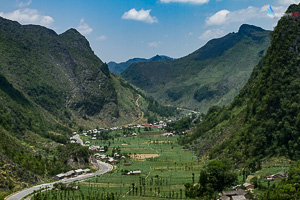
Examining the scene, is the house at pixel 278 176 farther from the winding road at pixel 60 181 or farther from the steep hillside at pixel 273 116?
the winding road at pixel 60 181

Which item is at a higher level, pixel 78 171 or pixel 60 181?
pixel 78 171

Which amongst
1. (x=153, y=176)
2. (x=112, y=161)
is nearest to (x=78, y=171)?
(x=153, y=176)

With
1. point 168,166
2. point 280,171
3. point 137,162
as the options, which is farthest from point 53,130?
point 280,171

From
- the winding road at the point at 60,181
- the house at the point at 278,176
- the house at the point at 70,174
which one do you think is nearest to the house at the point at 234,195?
the house at the point at 278,176

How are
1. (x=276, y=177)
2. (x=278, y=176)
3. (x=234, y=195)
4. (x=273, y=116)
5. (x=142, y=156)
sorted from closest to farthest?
(x=234, y=195) → (x=278, y=176) → (x=276, y=177) → (x=273, y=116) → (x=142, y=156)

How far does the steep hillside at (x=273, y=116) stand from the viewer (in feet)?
326

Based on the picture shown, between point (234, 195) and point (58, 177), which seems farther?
point (58, 177)

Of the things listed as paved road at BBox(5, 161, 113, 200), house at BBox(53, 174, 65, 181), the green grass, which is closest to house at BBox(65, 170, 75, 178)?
house at BBox(53, 174, 65, 181)

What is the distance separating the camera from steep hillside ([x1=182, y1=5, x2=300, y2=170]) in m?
99.4

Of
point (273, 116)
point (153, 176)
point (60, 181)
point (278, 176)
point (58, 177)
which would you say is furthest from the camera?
point (273, 116)

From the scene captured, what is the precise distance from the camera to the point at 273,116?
350 ft

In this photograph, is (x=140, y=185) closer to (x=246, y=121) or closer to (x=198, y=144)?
(x=246, y=121)

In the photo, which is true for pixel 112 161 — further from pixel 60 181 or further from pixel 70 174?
pixel 60 181

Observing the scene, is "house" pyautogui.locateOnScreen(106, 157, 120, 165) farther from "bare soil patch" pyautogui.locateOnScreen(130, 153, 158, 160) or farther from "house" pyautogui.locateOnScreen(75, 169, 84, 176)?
"house" pyautogui.locateOnScreen(75, 169, 84, 176)
